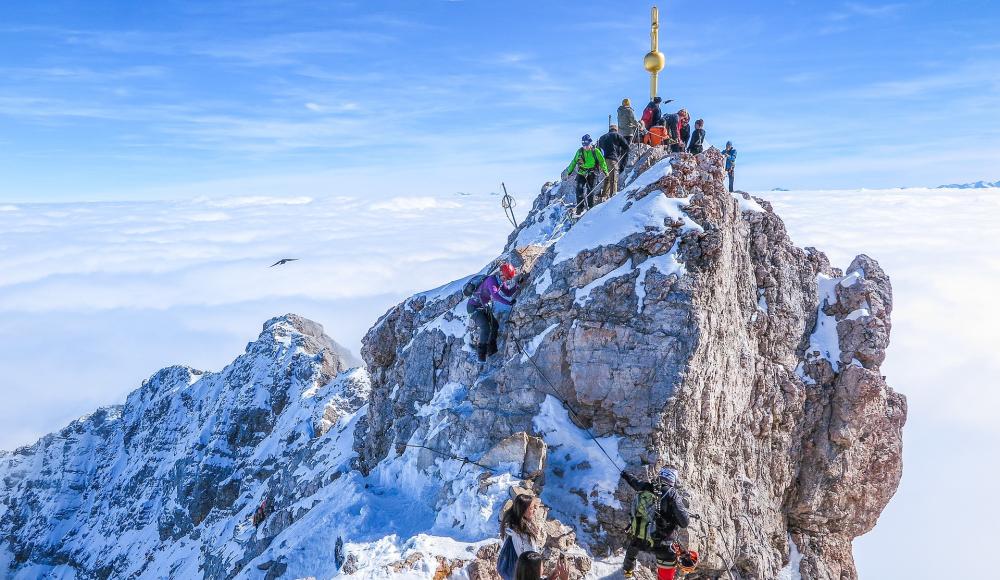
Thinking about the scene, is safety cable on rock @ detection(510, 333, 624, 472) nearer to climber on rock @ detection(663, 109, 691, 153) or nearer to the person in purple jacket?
the person in purple jacket

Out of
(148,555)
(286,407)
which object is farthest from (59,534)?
(286,407)

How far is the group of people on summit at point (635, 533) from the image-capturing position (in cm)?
1026

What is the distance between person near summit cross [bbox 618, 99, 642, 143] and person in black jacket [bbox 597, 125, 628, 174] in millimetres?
354

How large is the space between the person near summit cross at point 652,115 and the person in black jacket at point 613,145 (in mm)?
1915

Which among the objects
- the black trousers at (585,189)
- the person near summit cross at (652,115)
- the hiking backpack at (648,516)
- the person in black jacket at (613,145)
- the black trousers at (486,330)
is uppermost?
the person near summit cross at (652,115)

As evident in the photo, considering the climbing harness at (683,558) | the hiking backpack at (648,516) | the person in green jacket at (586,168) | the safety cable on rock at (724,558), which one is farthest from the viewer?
the person in green jacket at (586,168)

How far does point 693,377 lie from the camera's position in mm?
16703

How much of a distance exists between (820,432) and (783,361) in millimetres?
2818

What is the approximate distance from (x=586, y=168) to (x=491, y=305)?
786 centimetres

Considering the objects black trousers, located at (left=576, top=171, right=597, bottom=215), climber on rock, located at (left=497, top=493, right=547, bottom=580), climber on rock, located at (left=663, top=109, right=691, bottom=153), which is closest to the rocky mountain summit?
black trousers, located at (left=576, top=171, right=597, bottom=215)

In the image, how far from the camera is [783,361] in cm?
2144

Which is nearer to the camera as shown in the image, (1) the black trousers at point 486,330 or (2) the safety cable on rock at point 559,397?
(2) the safety cable on rock at point 559,397

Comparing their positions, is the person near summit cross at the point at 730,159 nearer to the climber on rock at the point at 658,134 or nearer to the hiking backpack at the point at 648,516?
the climber on rock at the point at 658,134

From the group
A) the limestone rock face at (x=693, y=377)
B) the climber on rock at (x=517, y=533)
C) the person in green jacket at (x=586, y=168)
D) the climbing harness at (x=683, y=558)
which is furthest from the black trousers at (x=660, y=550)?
the person in green jacket at (x=586, y=168)
